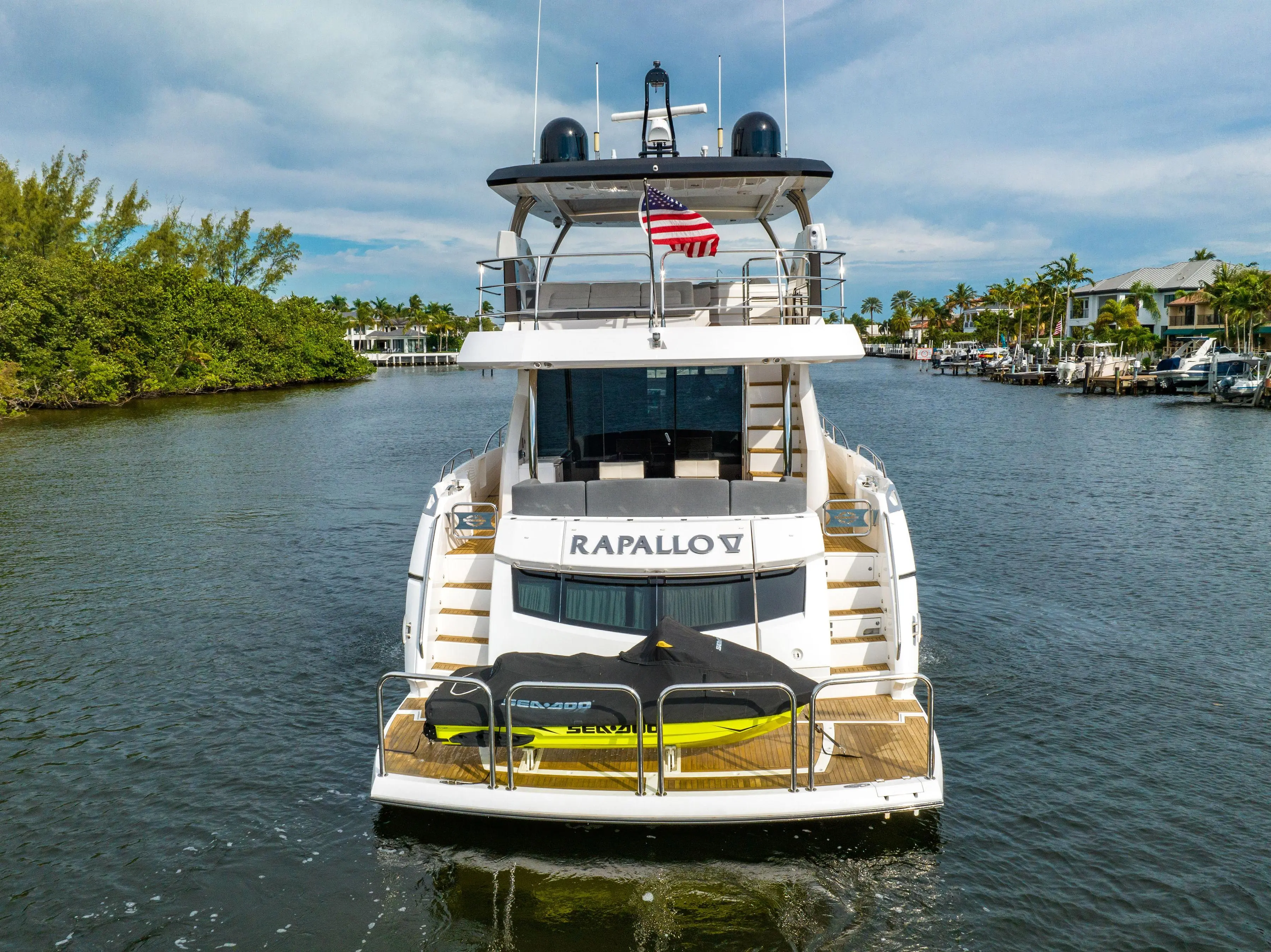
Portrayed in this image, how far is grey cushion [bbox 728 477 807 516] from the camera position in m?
8.27

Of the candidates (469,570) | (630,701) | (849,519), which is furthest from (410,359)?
(630,701)

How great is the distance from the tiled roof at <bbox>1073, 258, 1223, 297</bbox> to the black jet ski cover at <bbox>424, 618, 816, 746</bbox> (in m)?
88.9

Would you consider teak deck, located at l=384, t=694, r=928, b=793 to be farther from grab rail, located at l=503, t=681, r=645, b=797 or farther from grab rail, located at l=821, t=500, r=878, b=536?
grab rail, located at l=821, t=500, r=878, b=536

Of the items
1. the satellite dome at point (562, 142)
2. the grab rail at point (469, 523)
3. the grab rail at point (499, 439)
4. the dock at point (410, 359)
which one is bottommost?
the grab rail at point (469, 523)

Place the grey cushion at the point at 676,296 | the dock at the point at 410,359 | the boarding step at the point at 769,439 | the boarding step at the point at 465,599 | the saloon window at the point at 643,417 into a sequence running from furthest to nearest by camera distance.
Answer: the dock at the point at 410,359
the boarding step at the point at 769,439
the saloon window at the point at 643,417
the grey cushion at the point at 676,296
the boarding step at the point at 465,599

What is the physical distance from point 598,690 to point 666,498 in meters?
2.16

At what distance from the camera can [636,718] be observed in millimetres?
6648

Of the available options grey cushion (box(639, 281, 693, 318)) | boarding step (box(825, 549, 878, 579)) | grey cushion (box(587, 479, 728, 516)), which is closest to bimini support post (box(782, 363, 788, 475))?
grey cushion (box(639, 281, 693, 318))

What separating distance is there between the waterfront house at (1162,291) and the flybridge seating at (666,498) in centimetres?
8682

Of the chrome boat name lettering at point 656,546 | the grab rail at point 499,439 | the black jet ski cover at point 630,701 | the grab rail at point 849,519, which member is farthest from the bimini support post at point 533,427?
the black jet ski cover at point 630,701

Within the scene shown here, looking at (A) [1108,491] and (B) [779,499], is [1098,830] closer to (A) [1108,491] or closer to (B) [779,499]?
(B) [779,499]

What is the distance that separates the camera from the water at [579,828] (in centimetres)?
678

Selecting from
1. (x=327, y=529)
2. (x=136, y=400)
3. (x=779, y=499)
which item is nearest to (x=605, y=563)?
(x=779, y=499)

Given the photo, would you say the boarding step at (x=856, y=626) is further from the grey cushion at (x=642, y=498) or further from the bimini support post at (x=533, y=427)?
the bimini support post at (x=533, y=427)
